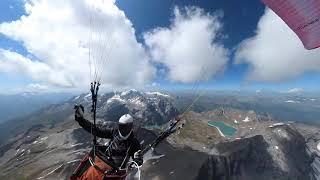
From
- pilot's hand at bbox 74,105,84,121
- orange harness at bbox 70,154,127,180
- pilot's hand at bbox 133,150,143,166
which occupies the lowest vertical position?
orange harness at bbox 70,154,127,180

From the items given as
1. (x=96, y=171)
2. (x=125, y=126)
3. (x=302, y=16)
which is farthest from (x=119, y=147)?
(x=302, y=16)

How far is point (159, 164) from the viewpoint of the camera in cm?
14212

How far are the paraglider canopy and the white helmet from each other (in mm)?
6929

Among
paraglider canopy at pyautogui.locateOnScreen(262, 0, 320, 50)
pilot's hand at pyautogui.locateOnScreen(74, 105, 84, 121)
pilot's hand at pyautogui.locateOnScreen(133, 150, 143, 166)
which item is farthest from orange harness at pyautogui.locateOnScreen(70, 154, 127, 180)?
paraglider canopy at pyautogui.locateOnScreen(262, 0, 320, 50)

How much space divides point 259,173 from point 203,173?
60.2 m

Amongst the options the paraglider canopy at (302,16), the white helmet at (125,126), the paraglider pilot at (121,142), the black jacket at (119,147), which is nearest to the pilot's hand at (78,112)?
the paraglider pilot at (121,142)

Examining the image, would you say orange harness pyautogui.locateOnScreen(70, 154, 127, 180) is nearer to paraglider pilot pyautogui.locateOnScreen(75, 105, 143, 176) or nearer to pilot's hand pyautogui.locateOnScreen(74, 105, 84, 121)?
paraglider pilot pyautogui.locateOnScreen(75, 105, 143, 176)

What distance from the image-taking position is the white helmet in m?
12.6

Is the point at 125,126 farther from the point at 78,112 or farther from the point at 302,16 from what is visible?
the point at 302,16

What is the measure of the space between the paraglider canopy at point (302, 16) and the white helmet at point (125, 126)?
22.7ft

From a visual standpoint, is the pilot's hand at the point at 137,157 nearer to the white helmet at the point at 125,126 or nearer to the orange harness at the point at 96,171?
the orange harness at the point at 96,171

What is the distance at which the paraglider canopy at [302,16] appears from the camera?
9.37 metres

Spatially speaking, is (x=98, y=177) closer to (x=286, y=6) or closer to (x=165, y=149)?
(x=286, y=6)

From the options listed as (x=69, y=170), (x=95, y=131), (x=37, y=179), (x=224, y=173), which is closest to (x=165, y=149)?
(x=224, y=173)
